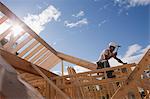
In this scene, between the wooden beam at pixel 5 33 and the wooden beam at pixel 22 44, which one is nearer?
the wooden beam at pixel 5 33

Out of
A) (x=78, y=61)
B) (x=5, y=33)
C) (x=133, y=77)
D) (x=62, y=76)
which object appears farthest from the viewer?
(x=78, y=61)

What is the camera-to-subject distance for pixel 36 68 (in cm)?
546

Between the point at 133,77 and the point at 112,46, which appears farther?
the point at 112,46

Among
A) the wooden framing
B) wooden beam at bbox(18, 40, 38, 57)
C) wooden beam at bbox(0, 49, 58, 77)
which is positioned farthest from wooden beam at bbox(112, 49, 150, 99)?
wooden beam at bbox(18, 40, 38, 57)

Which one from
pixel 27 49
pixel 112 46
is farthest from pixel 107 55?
pixel 27 49

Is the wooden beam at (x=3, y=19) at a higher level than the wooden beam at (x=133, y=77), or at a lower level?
higher

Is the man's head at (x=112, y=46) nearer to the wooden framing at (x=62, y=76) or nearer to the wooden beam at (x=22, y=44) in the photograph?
the wooden framing at (x=62, y=76)

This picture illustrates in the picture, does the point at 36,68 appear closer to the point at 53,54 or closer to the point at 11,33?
the point at 11,33

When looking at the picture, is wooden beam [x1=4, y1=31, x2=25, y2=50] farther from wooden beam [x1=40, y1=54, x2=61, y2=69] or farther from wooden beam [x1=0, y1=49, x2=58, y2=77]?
wooden beam [x1=40, y1=54, x2=61, y2=69]

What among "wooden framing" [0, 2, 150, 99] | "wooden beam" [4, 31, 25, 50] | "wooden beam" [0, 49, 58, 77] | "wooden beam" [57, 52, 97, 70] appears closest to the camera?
"wooden beam" [0, 49, 58, 77]

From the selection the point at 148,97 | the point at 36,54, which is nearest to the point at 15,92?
the point at 148,97

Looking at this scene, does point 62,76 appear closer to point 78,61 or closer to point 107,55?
point 107,55

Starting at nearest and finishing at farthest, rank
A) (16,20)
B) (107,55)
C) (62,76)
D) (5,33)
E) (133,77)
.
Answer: (133,77)
(16,20)
(5,33)
(62,76)
(107,55)

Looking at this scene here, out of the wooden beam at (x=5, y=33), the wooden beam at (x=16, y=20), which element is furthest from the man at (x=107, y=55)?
the wooden beam at (x=5, y=33)
